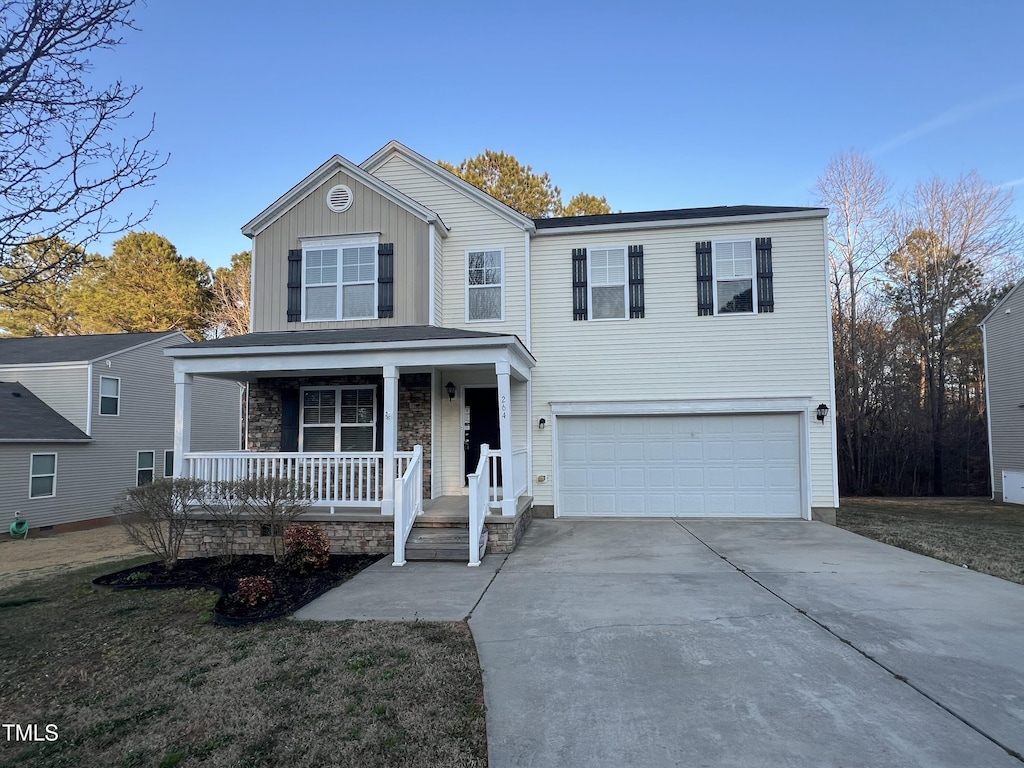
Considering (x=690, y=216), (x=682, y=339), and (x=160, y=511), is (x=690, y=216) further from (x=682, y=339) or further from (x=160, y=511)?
(x=160, y=511)

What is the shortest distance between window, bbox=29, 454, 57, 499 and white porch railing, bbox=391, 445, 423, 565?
41.9ft

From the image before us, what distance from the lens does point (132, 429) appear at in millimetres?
17766

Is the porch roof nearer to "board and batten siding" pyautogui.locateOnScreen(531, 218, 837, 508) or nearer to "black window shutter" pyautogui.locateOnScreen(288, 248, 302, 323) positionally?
"black window shutter" pyautogui.locateOnScreen(288, 248, 302, 323)

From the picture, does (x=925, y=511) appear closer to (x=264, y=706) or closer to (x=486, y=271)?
(x=486, y=271)

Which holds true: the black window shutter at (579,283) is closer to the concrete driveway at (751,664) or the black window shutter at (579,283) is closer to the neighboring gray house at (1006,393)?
the concrete driveway at (751,664)

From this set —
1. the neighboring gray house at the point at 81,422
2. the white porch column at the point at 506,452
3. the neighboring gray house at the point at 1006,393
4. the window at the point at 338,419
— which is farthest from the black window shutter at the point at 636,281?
the neighboring gray house at the point at 81,422

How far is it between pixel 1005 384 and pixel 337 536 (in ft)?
62.8

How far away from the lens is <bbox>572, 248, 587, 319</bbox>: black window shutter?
Result: 1134cm

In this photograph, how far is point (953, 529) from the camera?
35.5ft

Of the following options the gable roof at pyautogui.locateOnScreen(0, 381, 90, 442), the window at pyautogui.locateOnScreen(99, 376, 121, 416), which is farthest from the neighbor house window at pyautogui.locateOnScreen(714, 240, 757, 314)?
the window at pyautogui.locateOnScreen(99, 376, 121, 416)

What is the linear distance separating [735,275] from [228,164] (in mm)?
9559

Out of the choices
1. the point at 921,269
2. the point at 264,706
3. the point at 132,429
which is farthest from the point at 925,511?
the point at 132,429

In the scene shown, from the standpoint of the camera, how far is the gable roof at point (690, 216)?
10.9 metres

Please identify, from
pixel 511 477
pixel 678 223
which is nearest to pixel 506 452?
pixel 511 477
